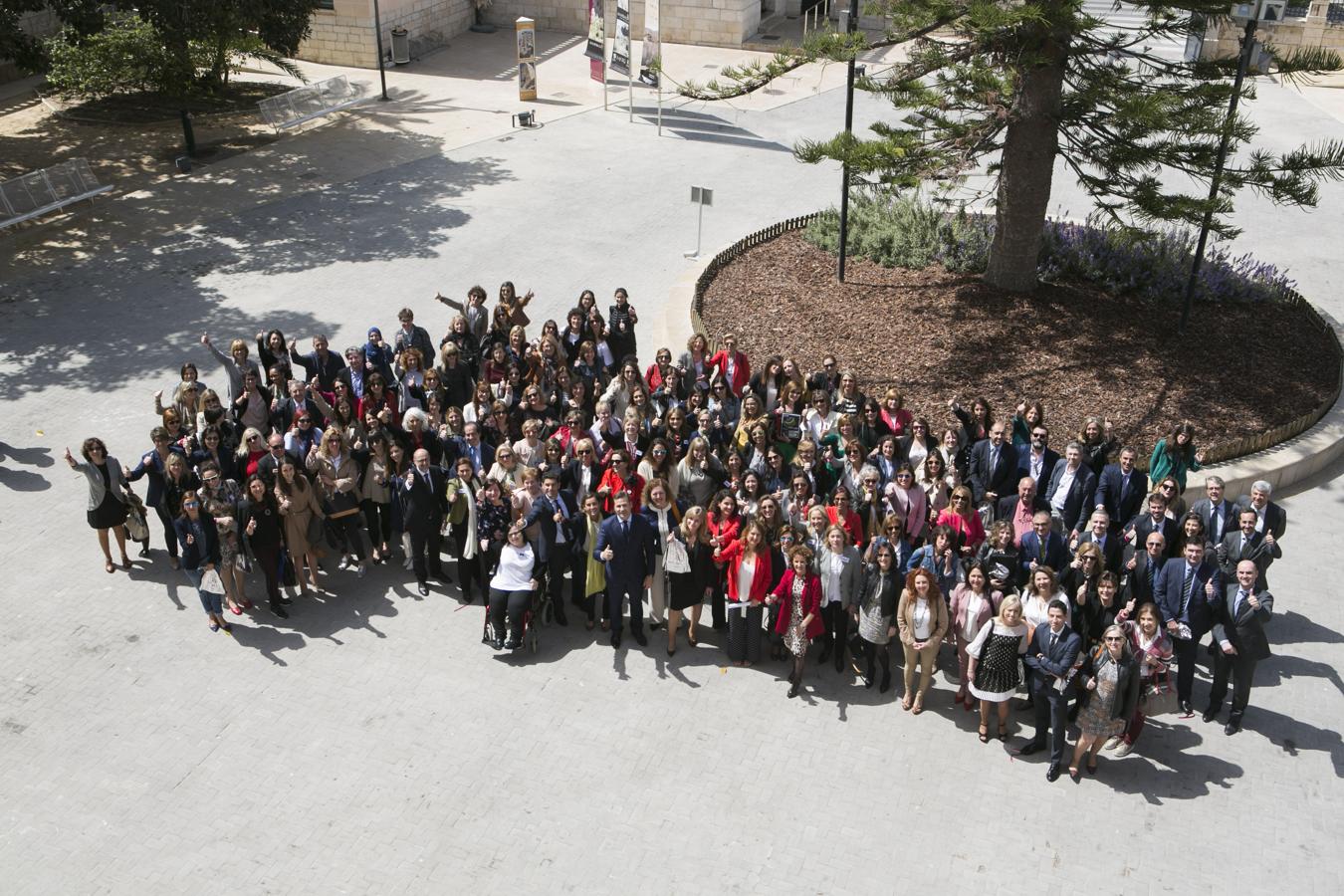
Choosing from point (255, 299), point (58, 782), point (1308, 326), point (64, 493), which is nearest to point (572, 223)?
point (255, 299)

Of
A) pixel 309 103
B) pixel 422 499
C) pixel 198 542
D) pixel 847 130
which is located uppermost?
pixel 847 130

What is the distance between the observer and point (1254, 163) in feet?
40.0

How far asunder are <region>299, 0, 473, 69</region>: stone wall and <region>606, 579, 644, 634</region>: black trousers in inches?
877

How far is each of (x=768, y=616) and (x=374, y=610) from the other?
3423 millimetres

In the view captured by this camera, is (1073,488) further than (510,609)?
Yes

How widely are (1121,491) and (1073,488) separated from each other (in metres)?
0.38

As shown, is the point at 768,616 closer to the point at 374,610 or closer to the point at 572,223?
the point at 374,610

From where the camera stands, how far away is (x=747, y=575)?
9.08m

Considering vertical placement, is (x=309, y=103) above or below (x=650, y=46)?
below

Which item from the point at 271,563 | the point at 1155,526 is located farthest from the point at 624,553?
the point at 1155,526

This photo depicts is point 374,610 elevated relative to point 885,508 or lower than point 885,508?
lower

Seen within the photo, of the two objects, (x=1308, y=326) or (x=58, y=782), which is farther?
(x=1308, y=326)

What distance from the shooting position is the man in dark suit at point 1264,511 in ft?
30.0

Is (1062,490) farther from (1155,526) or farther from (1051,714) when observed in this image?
→ (1051,714)
